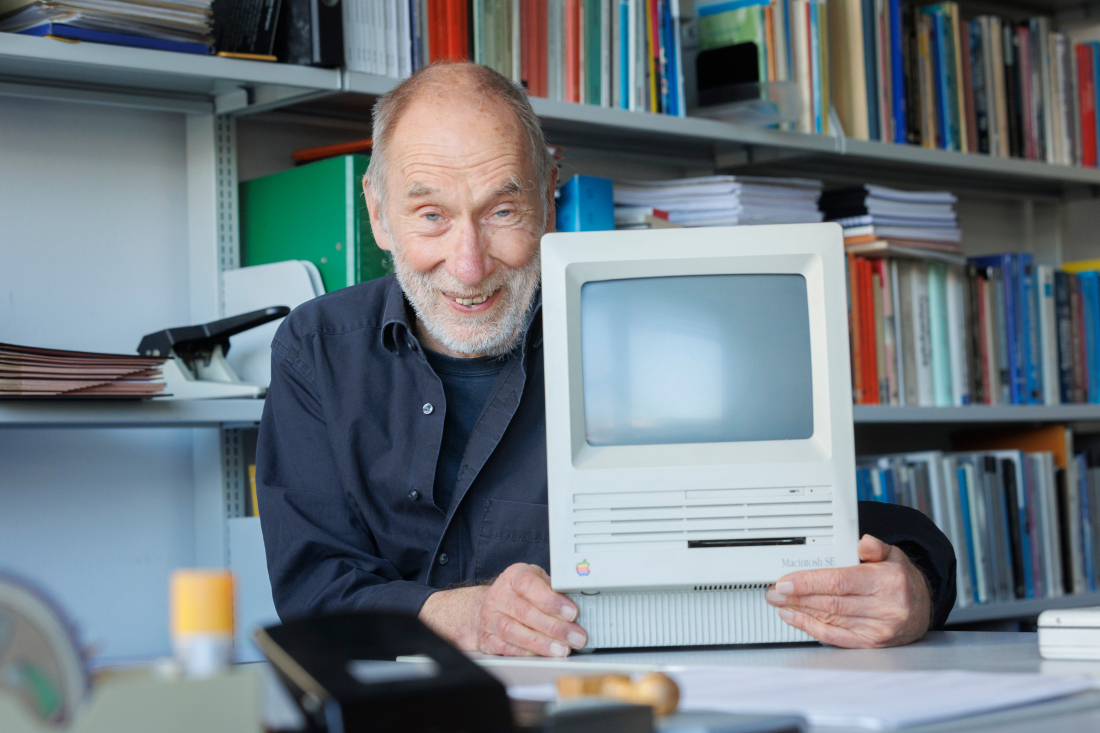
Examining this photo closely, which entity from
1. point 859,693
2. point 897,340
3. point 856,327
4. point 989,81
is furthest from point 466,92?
point 989,81

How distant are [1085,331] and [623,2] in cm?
145

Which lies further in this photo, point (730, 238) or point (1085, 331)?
point (1085, 331)

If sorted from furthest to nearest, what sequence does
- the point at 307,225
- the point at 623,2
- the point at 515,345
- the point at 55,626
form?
1. the point at 623,2
2. the point at 307,225
3. the point at 515,345
4. the point at 55,626

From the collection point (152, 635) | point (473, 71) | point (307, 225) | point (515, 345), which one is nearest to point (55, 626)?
point (515, 345)

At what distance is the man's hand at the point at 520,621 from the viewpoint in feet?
3.43

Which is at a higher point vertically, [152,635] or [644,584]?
[644,584]

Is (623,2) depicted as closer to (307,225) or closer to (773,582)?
(307,225)

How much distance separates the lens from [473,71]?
59.8 inches

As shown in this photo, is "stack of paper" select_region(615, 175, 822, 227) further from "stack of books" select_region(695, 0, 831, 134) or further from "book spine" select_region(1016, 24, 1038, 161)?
"book spine" select_region(1016, 24, 1038, 161)

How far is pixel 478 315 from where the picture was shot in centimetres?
147

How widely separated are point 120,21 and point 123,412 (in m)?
0.54

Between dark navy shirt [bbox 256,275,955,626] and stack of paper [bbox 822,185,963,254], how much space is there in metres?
1.16

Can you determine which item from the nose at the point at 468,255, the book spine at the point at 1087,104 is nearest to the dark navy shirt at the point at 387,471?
Answer: the nose at the point at 468,255

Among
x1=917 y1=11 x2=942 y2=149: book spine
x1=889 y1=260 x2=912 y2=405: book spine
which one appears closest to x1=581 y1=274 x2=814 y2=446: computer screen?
x1=889 y1=260 x2=912 y2=405: book spine
